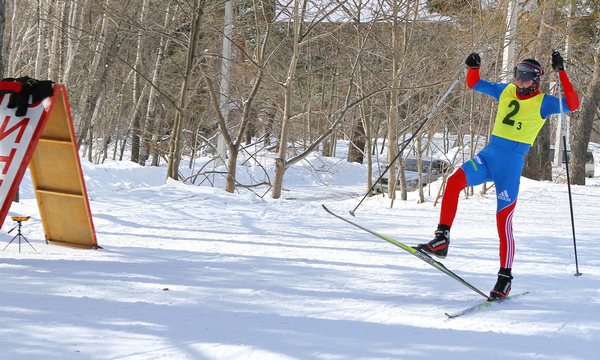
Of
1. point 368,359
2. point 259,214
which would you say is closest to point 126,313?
point 368,359

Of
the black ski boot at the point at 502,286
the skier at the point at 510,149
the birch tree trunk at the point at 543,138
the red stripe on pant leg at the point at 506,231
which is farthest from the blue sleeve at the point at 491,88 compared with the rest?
the birch tree trunk at the point at 543,138

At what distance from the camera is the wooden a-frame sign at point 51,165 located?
6.02 meters

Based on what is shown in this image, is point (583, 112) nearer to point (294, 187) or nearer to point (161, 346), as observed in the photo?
point (294, 187)

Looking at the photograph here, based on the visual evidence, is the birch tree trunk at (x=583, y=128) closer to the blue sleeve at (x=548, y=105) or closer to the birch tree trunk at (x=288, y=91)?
the birch tree trunk at (x=288, y=91)

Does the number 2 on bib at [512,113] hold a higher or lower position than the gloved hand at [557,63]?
lower

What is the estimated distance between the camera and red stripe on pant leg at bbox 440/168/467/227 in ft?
18.7

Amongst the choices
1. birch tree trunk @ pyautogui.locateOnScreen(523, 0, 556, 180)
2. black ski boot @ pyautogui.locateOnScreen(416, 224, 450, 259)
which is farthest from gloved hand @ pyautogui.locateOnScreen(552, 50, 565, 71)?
birch tree trunk @ pyautogui.locateOnScreen(523, 0, 556, 180)

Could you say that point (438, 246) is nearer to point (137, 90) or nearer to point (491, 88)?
point (491, 88)

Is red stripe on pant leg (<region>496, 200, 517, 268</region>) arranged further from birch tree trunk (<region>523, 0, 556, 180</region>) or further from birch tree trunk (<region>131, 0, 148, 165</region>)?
birch tree trunk (<region>523, 0, 556, 180</region>)

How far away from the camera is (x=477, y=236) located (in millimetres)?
9727

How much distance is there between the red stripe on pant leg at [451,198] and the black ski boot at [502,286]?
1.84 ft

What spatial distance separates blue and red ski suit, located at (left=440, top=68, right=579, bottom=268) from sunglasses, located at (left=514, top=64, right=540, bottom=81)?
5.5 inches

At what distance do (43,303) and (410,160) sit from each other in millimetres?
24621

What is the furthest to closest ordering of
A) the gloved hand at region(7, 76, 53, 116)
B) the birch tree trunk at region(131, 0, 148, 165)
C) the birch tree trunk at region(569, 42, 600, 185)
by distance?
1. the birch tree trunk at region(569, 42, 600, 185)
2. the birch tree trunk at region(131, 0, 148, 165)
3. the gloved hand at region(7, 76, 53, 116)
